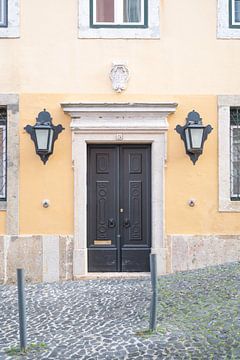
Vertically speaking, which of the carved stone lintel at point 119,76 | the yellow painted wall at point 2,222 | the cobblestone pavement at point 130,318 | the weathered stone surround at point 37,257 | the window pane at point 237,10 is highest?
the window pane at point 237,10

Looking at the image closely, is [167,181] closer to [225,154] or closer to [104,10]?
[225,154]

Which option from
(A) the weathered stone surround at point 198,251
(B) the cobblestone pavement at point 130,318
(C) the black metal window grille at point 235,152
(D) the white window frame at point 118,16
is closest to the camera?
(B) the cobblestone pavement at point 130,318

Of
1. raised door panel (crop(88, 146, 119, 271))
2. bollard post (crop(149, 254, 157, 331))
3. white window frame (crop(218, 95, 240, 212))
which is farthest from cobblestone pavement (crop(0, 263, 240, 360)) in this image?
white window frame (crop(218, 95, 240, 212))

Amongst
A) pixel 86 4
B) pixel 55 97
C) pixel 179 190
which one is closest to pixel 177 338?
pixel 179 190

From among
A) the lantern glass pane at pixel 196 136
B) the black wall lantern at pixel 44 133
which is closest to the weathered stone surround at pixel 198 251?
the lantern glass pane at pixel 196 136

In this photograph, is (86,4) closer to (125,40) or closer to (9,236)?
(125,40)

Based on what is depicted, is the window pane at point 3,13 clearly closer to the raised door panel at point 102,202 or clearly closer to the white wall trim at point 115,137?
the white wall trim at point 115,137

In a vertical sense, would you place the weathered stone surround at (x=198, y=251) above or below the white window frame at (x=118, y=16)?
below

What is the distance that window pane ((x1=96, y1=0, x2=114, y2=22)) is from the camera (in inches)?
346

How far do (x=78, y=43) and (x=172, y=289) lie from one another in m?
4.24

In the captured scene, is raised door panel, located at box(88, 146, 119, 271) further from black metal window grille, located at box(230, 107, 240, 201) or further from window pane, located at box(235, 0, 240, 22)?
window pane, located at box(235, 0, 240, 22)

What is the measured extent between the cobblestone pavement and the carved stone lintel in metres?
3.10

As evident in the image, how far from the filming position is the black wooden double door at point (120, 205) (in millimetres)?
8859

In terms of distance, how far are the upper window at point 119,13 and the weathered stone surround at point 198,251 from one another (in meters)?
3.58
